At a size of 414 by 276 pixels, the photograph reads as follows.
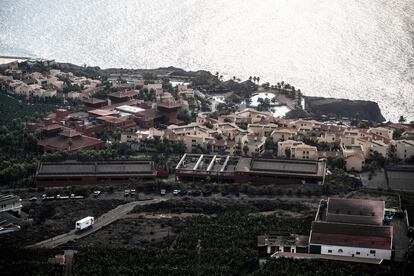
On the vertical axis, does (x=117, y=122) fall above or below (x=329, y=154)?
above

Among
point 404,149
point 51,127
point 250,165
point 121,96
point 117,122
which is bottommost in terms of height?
point 250,165

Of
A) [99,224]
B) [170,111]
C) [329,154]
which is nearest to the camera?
[99,224]

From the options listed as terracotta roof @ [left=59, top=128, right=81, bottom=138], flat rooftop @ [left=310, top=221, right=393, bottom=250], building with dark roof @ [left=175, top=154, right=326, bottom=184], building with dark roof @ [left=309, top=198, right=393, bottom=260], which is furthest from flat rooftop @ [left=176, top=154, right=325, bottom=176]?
flat rooftop @ [left=310, top=221, right=393, bottom=250]

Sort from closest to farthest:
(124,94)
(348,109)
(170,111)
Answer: (170,111)
(124,94)
(348,109)

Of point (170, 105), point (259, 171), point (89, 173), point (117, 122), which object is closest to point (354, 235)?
point (259, 171)

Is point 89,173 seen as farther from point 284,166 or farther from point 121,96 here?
point 121,96

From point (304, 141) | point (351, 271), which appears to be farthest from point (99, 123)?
point (351, 271)

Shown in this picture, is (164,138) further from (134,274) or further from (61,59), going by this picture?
(61,59)
